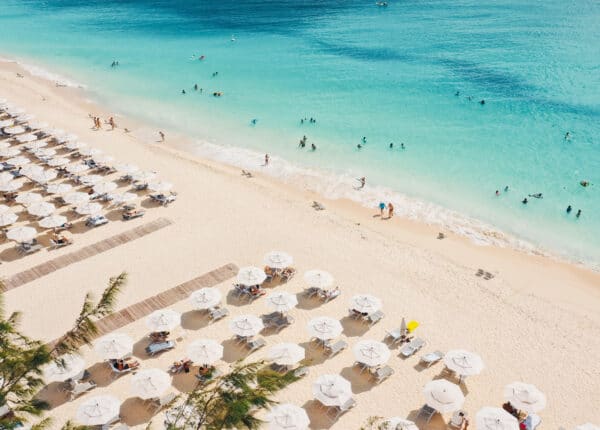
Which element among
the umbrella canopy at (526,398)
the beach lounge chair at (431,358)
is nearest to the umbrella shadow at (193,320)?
the beach lounge chair at (431,358)

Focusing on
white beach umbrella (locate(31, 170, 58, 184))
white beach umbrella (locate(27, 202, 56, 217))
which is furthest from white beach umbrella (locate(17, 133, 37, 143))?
white beach umbrella (locate(27, 202, 56, 217))

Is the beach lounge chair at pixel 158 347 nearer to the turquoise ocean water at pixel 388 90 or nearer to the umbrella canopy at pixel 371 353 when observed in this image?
the umbrella canopy at pixel 371 353

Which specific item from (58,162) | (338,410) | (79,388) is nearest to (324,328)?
(338,410)

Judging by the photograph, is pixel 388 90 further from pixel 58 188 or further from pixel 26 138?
pixel 58 188

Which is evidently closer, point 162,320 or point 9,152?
point 162,320

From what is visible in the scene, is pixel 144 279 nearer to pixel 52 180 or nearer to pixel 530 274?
pixel 52 180

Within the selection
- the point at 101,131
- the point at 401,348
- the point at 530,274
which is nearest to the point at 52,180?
the point at 101,131
